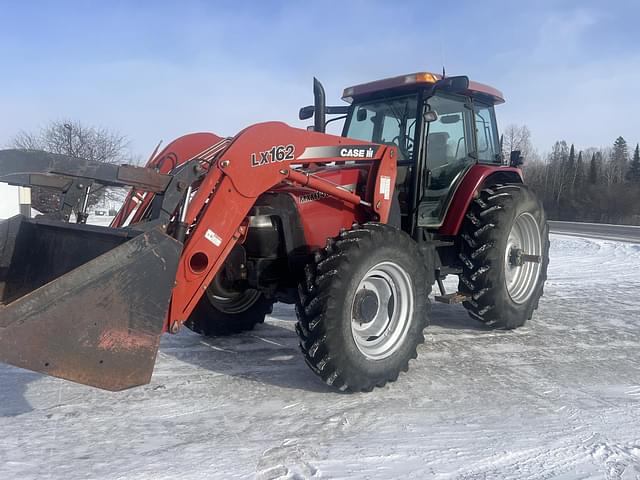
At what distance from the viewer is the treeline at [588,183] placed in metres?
49.6

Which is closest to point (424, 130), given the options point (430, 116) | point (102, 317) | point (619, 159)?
point (430, 116)

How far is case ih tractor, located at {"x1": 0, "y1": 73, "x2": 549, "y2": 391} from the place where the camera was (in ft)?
9.25

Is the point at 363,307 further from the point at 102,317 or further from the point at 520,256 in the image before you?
the point at 520,256

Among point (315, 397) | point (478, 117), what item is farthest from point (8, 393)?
point (478, 117)

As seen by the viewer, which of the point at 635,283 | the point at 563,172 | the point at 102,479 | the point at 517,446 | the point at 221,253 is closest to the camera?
the point at 102,479

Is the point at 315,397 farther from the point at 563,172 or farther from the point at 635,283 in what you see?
the point at 563,172

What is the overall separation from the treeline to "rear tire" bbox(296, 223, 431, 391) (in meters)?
36.9

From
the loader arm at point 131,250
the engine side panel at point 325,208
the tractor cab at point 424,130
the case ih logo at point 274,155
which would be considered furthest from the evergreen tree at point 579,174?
the loader arm at point 131,250

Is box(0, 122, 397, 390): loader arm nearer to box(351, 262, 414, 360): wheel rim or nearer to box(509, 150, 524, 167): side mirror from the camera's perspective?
box(351, 262, 414, 360): wheel rim

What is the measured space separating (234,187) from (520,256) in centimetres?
351

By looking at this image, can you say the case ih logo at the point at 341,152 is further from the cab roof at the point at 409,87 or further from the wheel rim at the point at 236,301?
the wheel rim at the point at 236,301

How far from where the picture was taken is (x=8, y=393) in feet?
11.9

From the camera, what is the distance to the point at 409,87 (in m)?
5.25

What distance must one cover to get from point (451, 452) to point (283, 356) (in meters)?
2.00
